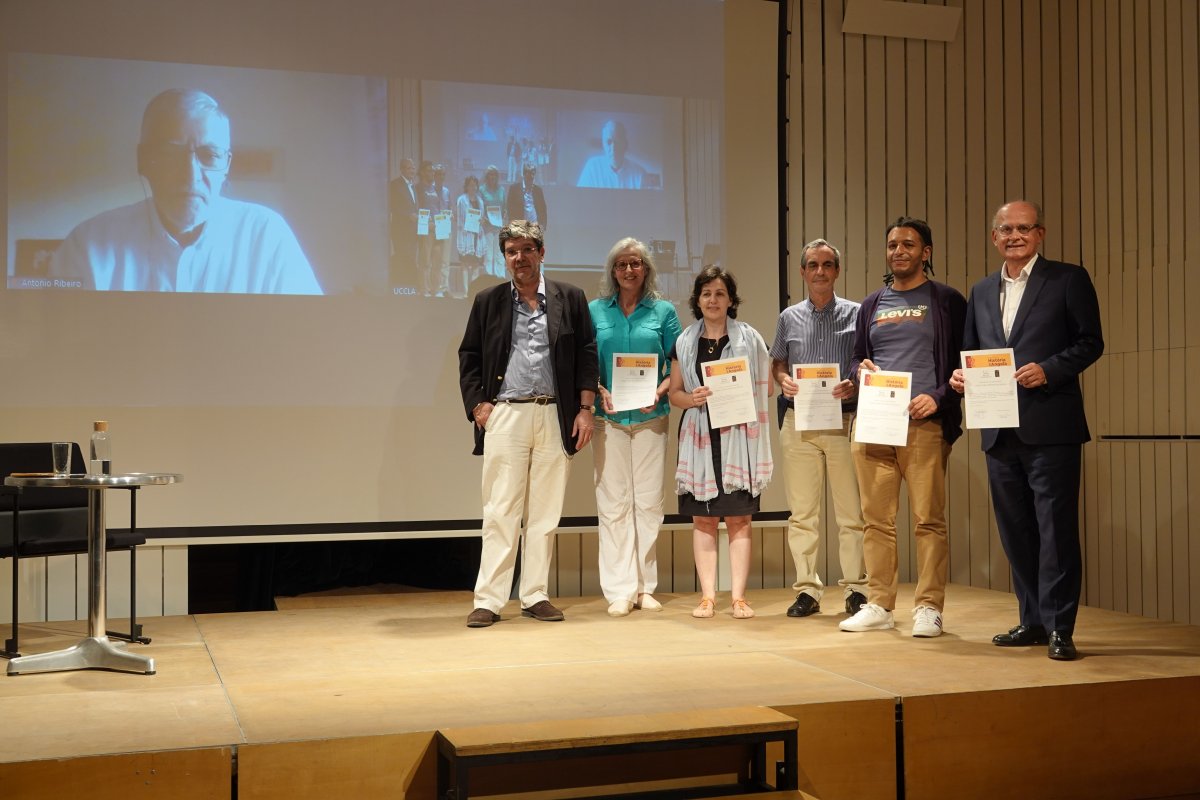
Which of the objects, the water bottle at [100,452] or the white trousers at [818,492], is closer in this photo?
the water bottle at [100,452]

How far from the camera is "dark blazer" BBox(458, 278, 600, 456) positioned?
14.8ft

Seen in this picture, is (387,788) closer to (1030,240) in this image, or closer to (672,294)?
(1030,240)

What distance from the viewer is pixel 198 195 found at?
4895 mm

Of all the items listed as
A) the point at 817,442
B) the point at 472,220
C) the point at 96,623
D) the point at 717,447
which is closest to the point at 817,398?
the point at 817,442

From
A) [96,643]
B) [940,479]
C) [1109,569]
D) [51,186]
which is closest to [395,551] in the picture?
[96,643]

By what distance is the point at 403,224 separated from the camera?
5.20m

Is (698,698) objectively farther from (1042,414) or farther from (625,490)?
(625,490)

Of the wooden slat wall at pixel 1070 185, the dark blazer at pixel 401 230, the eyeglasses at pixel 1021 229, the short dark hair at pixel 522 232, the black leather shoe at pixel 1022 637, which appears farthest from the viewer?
the wooden slat wall at pixel 1070 185

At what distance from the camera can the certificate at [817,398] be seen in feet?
14.9

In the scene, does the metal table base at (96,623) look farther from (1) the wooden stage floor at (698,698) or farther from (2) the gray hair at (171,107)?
(2) the gray hair at (171,107)

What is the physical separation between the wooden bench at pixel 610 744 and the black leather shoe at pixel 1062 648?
1.24 meters

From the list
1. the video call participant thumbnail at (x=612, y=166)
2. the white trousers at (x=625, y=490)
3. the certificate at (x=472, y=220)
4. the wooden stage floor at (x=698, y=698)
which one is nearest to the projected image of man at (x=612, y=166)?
the video call participant thumbnail at (x=612, y=166)

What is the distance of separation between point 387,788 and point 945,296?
102 inches

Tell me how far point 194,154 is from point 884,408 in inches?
123
